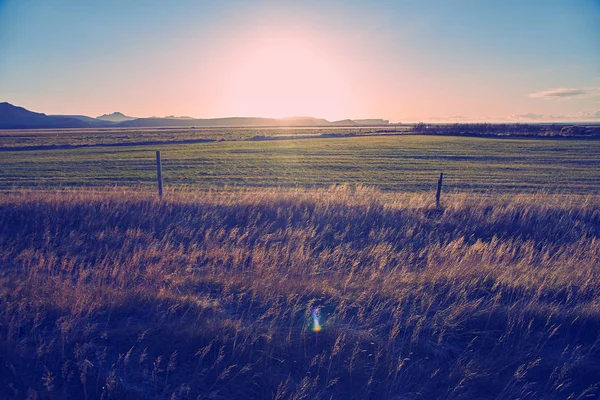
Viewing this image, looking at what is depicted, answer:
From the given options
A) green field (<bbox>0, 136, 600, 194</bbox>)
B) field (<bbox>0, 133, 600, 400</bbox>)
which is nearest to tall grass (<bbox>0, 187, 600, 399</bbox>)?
field (<bbox>0, 133, 600, 400</bbox>)

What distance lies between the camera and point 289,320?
3828 millimetres

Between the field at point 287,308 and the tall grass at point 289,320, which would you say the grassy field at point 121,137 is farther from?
the tall grass at point 289,320

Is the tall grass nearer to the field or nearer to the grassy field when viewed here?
the field

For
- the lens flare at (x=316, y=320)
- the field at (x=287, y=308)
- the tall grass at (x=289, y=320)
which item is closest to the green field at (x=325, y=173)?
the field at (x=287, y=308)

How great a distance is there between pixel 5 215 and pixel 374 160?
3026 cm

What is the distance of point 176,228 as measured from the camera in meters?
7.48

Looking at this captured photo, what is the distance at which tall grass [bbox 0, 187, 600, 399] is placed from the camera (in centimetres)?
Answer: 305

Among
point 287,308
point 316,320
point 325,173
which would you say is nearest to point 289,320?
point 287,308

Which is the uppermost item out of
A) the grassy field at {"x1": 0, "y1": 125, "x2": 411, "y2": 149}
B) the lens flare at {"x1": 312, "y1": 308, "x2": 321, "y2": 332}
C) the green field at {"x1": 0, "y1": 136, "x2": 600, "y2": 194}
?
the grassy field at {"x1": 0, "y1": 125, "x2": 411, "y2": 149}

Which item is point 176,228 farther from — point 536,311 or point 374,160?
point 374,160

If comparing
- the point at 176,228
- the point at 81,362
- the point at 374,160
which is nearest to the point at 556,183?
the point at 374,160

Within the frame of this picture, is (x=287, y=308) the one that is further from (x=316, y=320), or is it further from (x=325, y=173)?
(x=325, y=173)

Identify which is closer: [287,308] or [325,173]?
[287,308]

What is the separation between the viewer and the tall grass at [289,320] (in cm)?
305
